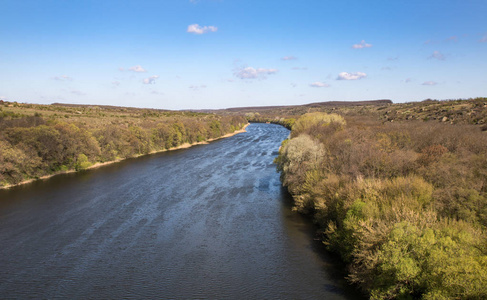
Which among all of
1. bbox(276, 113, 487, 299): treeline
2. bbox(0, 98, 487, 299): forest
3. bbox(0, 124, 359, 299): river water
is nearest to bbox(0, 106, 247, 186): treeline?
bbox(0, 98, 487, 299): forest

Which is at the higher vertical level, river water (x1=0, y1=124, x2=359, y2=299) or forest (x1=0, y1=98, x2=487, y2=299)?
forest (x1=0, y1=98, x2=487, y2=299)

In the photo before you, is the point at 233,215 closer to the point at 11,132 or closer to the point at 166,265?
the point at 166,265

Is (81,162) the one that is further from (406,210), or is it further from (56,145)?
(406,210)

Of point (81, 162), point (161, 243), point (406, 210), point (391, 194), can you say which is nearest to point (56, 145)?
point (81, 162)

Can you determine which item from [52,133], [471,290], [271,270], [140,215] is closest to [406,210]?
[471,290]

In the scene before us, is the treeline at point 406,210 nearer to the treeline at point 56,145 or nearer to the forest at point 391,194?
the forest at point 391,194

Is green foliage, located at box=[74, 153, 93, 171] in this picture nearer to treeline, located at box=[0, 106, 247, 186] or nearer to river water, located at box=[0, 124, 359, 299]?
treeline, located at box=[0, 106, 247, 186]
